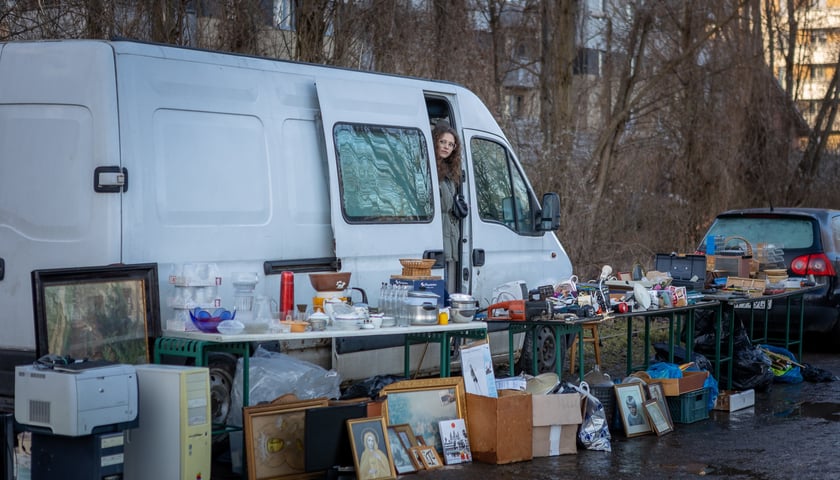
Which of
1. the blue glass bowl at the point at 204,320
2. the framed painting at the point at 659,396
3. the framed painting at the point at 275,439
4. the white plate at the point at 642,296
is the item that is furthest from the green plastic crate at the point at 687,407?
the blue glass bowl at the point at 204,320

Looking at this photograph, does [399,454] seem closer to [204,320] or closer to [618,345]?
[204,320]

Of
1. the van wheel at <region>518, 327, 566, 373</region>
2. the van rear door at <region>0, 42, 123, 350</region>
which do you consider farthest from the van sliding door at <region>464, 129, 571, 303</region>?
the van rear door at <region>0, 42, 123, 350</region>

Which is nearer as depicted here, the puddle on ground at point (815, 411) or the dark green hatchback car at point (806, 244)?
the puddle on ground at point (815, 411)

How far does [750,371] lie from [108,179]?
6.38 m

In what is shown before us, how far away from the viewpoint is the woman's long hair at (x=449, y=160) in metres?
9.02

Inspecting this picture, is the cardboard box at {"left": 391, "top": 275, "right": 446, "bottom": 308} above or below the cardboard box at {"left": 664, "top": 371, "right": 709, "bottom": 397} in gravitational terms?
above

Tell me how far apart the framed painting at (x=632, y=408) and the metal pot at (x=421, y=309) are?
5.45 ft

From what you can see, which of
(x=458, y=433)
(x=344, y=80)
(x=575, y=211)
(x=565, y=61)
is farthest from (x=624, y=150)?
(x=458, y=433)

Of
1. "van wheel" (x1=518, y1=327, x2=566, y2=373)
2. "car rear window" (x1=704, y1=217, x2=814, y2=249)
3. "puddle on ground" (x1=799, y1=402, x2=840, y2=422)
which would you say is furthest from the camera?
"car rear window" (x1=704, y1=217, x2=814, y2=249)

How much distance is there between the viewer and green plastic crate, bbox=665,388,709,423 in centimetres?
853

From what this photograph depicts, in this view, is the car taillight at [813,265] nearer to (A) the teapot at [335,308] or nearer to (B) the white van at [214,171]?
(B) the white van at [214,171]

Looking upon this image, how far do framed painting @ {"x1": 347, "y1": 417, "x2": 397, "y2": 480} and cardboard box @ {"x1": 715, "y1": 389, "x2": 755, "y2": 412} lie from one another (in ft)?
12.1

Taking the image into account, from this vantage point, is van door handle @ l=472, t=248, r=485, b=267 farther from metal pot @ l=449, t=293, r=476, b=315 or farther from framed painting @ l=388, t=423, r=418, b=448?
framed painting @ l=388, t=423, r=418, b=448

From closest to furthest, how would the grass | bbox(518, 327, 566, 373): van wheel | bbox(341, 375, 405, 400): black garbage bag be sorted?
bbox(341, 375, 405, 400): black garbage bag
bbox(518, 327, 566, 373): van wheel
the grass
